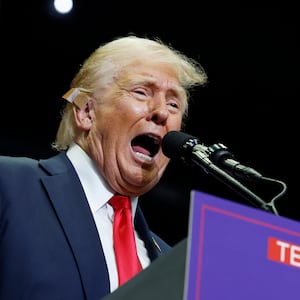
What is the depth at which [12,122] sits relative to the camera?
277 cm

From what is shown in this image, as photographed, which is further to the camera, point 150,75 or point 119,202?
point 150,75

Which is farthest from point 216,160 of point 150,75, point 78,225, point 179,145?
point 150,75

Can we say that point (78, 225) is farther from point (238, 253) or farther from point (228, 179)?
point (238, 253)

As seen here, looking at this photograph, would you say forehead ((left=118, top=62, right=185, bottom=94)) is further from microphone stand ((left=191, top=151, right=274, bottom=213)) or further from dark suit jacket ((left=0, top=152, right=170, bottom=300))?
microphone stand ((left=191, top=151, right=274, bottom=213))

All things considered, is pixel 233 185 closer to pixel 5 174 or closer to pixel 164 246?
pixel 5 174

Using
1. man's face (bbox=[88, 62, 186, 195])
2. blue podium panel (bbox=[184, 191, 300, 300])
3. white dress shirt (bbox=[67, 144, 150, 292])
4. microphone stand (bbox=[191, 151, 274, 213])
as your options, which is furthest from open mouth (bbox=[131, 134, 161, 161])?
blue podium panel (bbox=[184, 191, 300, 300])

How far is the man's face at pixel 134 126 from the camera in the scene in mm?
1671

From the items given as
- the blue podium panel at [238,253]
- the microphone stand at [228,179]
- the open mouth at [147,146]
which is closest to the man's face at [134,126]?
the open mouth at [147,146]

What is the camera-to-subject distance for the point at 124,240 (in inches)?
59.4

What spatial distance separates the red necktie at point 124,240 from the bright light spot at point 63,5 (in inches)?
50.3

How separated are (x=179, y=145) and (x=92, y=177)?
30cm

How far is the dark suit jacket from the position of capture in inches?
49.7

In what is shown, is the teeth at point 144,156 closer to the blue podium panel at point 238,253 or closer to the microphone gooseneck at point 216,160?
the microphone gooseneck at point 216,160

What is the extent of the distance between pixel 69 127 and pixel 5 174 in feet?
1.28
